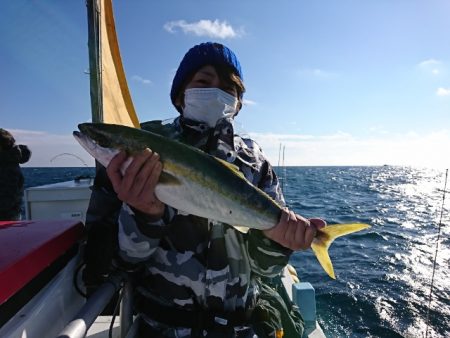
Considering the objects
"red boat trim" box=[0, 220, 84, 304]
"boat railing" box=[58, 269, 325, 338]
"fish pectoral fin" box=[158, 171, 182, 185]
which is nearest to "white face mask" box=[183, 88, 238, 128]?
"fish pectoral fin" box=[158, 171, 182, 185]

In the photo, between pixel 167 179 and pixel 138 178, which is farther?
pixel 167 179

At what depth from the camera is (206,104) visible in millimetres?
2746

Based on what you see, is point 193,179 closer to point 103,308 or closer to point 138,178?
point 138,178

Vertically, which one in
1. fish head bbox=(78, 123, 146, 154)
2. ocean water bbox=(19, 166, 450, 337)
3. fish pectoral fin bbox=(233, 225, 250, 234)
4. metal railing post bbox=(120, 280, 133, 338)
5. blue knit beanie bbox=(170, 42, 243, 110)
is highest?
blue knit beanie bbox=(170, 42, 243, 110)

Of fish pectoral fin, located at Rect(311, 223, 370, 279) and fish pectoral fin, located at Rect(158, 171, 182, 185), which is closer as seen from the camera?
fish pectoral fin, located at Rect(158, 171, 182, 185)

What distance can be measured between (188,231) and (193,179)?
39cm

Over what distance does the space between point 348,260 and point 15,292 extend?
11661 mm

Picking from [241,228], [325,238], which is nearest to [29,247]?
[241,228]

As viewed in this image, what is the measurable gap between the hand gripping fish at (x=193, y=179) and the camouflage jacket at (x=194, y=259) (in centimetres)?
20

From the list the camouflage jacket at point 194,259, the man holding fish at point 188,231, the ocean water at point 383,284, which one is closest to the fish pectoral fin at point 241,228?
the man holding fish at point 188,231

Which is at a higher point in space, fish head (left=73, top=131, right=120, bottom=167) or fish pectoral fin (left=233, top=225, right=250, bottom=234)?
fish head (left=73, top=131, right=120, bottom=167)

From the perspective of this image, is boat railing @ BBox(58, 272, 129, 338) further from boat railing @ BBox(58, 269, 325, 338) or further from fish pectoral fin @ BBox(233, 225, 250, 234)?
fish pectoral fin @ BBox(233, 225, 250, 234)

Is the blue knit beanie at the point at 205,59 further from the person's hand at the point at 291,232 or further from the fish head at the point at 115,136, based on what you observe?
the person's hand at the point at 291,232

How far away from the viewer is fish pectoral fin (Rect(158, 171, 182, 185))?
225 centimetres
